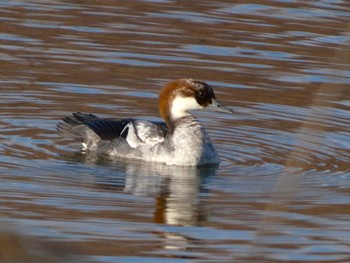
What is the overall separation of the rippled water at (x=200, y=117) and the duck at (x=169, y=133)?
0.23m

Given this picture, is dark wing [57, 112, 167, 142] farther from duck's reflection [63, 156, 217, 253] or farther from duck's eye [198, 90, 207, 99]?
duck's eye [198, 90, 207, 99]

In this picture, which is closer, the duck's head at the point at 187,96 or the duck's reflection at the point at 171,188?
the duck's reflection at the point at 171,188

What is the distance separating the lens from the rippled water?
7.15 m

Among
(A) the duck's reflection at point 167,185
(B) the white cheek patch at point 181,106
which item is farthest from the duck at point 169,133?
(A) the duck's reflection at point 167,185

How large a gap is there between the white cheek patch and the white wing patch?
0.96 feet

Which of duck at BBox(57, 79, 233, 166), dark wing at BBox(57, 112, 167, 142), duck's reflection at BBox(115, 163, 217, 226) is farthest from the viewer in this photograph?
dark wing at BBox(57, 112, 167, 142)

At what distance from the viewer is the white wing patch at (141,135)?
1073 centimetres

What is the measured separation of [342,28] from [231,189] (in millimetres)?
7958

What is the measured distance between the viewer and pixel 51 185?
29.6 feet

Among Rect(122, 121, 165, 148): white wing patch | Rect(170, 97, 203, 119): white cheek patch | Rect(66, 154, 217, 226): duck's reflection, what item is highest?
Rect(170, 97, 203, 119): white cheek patch

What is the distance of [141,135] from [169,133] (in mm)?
303

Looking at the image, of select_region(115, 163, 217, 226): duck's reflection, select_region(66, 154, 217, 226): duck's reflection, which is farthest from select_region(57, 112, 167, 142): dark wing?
select_region(115, 163, 217, 226): duck's reflection

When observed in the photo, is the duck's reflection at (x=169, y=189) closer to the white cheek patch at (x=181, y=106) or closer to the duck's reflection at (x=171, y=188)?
the duck's reflection at (x=171, y=188)

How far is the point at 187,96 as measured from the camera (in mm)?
10727
